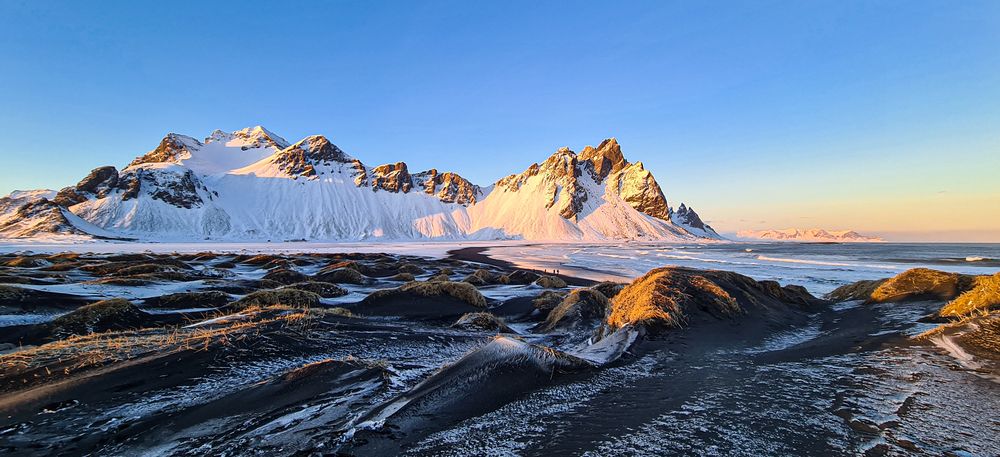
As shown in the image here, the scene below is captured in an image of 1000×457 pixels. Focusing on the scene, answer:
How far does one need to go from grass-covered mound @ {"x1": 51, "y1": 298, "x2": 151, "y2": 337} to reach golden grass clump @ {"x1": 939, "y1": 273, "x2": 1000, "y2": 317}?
18.7m

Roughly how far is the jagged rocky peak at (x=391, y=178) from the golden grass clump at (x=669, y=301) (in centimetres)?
18904

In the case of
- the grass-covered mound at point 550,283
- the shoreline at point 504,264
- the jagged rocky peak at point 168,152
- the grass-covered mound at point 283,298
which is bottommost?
the shoreline at point 504,264

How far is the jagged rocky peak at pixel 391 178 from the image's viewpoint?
19100cm

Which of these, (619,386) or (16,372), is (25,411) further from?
(619,386)

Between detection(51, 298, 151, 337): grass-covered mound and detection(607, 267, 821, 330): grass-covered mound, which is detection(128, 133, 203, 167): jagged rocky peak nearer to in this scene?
detection(51, 298, 151, 337): grass-covered mound

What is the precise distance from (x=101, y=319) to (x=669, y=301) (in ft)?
45.3

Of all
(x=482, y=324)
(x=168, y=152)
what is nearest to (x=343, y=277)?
(x=482, y=324)

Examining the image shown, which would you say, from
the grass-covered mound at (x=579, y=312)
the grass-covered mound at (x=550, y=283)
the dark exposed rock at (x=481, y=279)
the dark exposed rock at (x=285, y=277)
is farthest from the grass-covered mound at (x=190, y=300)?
the grass-covered mound at (x=550, y=283)

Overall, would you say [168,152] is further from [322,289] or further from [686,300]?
[686,300]

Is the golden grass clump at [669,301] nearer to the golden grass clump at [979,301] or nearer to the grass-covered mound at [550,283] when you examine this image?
the golden grass clump at [979,301]

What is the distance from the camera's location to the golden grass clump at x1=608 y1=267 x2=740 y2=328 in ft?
26.7

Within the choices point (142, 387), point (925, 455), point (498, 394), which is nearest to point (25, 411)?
point (142, 387)

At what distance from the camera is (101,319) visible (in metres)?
9.97

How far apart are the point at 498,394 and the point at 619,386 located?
159 centimetres
